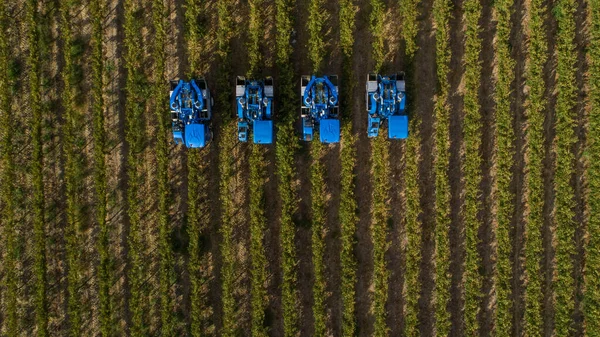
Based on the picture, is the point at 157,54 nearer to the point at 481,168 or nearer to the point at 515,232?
the point at 481,168

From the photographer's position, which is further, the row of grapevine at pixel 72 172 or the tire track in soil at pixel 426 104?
the tire track in soil at pixel 426 104

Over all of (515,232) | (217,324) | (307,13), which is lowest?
(217,324)

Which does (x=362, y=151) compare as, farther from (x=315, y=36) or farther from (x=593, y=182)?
(x=593, y=182)

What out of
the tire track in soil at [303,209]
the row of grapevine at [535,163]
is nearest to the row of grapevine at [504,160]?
the row of grapevine at [535,163]

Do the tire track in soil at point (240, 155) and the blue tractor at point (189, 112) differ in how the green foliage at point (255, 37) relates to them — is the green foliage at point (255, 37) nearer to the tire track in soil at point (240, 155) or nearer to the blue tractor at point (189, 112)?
the tire track in soil at point (240, 155)

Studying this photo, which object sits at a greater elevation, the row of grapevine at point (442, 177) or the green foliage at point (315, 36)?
the green foliage at point (315, 36)

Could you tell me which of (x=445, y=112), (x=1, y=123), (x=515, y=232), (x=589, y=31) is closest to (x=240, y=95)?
(x=445, y=112)
